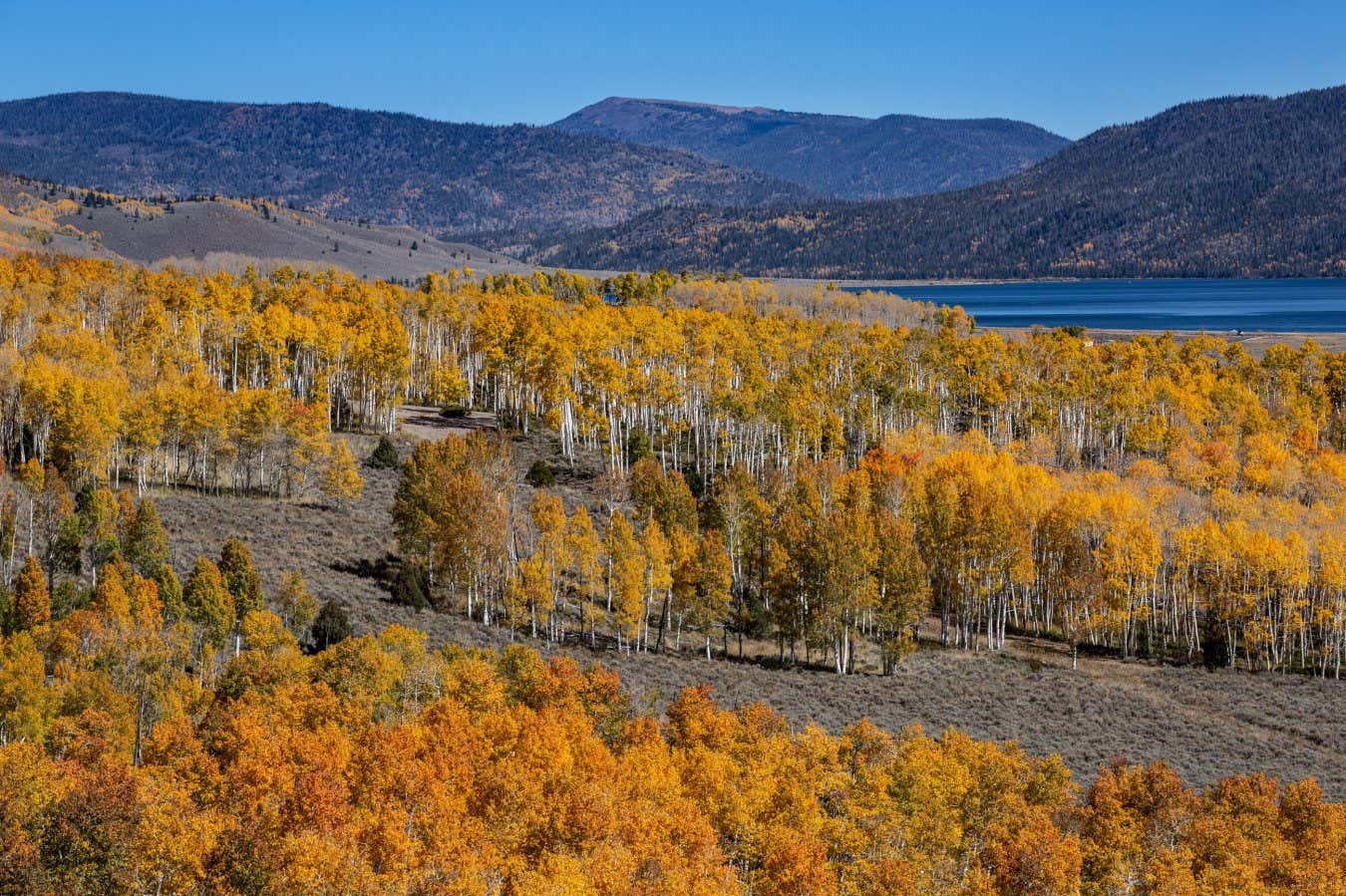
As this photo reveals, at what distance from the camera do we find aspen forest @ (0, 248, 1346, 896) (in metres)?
35.1

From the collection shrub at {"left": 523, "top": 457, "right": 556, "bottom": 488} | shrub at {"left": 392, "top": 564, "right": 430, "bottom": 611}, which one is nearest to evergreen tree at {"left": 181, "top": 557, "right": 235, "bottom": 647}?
shrub at {"left": 392, "top": 564, "right": 430, "bottom": 611}

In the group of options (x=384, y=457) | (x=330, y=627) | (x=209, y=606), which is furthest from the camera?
(x=384, y=457)

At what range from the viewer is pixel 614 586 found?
230 ft

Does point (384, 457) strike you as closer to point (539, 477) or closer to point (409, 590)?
point (539, 477)

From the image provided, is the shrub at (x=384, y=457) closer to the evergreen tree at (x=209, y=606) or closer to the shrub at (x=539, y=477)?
the shrub at (x=539, y=477)

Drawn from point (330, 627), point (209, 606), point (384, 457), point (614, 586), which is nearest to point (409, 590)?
point (330, 627)

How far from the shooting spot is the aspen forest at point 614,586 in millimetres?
35094

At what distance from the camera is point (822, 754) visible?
43.2m

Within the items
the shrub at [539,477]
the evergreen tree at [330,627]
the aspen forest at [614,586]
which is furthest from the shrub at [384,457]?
the evergreen tree at [330,627]

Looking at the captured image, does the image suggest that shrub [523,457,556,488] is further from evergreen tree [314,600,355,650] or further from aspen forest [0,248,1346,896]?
evergreen tree [314,600,355,650]

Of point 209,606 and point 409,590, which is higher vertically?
point 209,606

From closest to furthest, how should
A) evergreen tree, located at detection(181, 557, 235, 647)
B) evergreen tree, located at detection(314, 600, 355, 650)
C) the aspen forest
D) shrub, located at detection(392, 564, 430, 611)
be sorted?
the aspen forest
evergreen tree, located at detection(181, 557, 235, 647)
evergreen tree, located at detection(314, 600, 355, 650)
shrub, located at detection(392, 564, 430, 611)

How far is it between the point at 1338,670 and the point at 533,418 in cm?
6809

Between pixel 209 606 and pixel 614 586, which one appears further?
pixel 614 586
